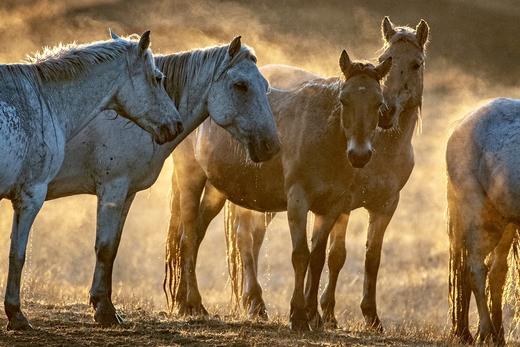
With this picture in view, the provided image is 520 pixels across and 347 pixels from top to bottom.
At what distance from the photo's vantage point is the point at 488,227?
33.2 feet

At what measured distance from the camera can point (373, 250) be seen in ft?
36.8

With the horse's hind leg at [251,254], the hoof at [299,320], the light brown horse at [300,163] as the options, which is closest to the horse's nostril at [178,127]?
the light brown horse at [300,163]

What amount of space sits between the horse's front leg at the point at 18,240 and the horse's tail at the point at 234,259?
14.6 ft

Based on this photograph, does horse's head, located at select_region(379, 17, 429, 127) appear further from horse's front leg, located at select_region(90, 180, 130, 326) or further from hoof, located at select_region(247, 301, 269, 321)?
hoof, located at select_region(247, 301, 269, 321)

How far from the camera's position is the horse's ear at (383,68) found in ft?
31.2

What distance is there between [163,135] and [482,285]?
3393 millimetres

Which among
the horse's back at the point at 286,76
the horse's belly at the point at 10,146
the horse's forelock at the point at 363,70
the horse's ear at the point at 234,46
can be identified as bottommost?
the horse's belly at the point at 10,146

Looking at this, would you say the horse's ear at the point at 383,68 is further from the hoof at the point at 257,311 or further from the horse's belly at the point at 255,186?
the hoof at the point at 257,311

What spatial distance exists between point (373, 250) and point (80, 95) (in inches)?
154

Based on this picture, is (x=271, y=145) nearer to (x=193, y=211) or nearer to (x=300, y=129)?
(x=300, y=129)

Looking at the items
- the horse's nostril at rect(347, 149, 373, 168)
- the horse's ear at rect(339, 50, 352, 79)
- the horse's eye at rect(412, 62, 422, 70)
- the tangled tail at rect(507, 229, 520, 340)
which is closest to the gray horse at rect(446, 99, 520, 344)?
the tangled tail at rect(507, 229, 520, 340)

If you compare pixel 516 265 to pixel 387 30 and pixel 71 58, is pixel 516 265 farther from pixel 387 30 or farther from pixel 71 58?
pixel 71 58

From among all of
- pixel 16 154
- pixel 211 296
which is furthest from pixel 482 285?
pixel 211 296

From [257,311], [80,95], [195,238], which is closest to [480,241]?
[257,311]
